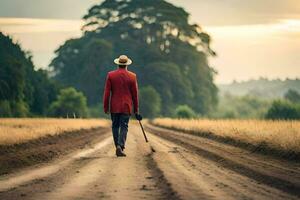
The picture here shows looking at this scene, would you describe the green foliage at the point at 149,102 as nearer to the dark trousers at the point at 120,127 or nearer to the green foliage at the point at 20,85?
the green foliage at the point at 20,85

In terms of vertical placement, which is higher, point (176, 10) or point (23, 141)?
point (176, 10)

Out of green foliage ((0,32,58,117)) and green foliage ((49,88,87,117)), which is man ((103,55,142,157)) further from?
green foliage ((49,88,87,117))

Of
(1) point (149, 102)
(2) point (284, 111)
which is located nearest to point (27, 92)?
(1) point (149, 102)

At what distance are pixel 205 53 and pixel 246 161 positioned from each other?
93.5 m

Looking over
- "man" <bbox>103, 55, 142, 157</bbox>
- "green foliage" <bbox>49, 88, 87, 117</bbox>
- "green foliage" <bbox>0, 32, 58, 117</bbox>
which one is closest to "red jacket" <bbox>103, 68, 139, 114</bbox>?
"man" <bbox>103, 55, 142, 157</bbox>

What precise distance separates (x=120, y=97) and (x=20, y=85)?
178ft

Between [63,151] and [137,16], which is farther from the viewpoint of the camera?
[137,16]

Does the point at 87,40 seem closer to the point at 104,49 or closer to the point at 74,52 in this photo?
the point at 74,52

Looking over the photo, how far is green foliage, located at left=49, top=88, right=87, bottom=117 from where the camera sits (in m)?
79.9

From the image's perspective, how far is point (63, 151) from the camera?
16.6 meters

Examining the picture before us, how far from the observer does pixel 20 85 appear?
222 ft

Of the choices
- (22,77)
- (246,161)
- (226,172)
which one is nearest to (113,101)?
Answer: (246,161)

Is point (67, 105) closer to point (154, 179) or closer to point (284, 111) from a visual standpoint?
point (284, 111)

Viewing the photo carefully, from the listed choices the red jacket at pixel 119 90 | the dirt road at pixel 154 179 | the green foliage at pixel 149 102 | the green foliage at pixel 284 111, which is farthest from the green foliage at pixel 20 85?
the dirt road at pixel 154 179
